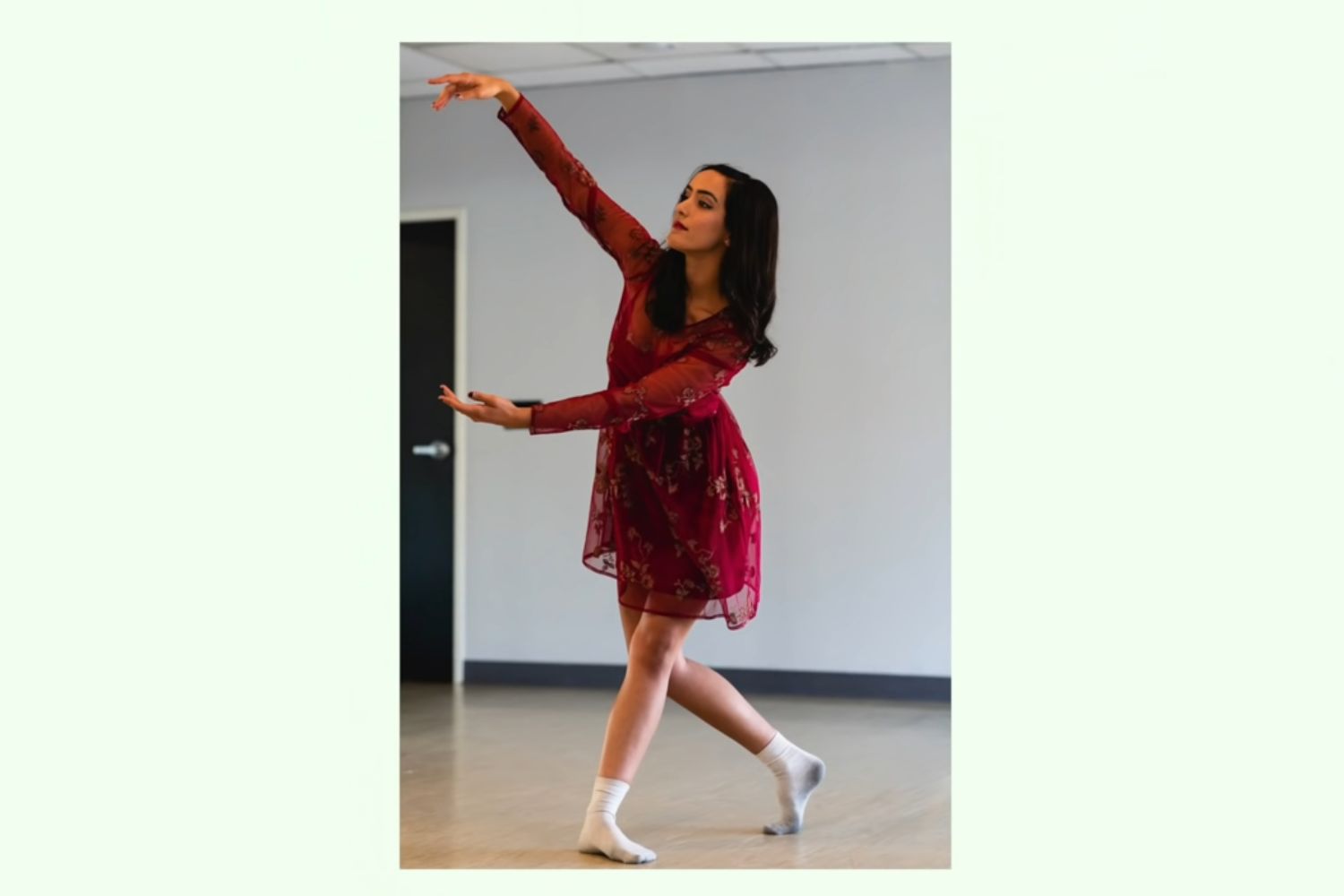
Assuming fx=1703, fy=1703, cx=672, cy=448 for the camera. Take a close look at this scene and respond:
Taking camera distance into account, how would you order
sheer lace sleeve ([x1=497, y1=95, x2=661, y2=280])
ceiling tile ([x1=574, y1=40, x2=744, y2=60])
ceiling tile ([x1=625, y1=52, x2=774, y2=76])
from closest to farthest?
sheer lace sleeve ([x1=497, y1=95, x2=661, y2=280]) → ceiling tile ([x1=574, y1=40, x2=744, y2=60]) → ceiling tile ([x1=625, y1=52, x2=774, y2=76])

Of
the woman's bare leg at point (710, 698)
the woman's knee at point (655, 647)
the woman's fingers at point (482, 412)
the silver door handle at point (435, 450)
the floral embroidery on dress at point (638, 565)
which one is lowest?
the woman's bare leg at point (710, 698)

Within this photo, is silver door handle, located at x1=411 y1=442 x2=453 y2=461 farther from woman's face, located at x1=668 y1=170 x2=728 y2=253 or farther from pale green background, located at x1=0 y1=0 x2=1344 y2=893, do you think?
pale green background, located at x1=0 y1=0 x2=1344 y2=893

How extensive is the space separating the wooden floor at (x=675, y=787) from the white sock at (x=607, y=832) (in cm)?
2

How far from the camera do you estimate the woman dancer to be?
3189 mm

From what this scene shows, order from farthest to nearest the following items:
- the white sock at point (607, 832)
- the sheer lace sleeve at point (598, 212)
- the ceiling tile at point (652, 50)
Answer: the ceiling tile at point (652, 50), the sheer lace sleeve at point (598, 212), the white sock at point (607, 832)

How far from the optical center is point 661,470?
3.29 metres

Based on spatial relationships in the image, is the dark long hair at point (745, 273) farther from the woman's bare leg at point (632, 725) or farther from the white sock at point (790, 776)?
the white sock at point (790, 776)

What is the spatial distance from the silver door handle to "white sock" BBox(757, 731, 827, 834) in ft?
11.7

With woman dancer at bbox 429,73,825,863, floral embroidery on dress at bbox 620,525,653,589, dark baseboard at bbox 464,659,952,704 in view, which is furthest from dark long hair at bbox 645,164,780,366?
dark baseboard at bbox 464,659,952,704
